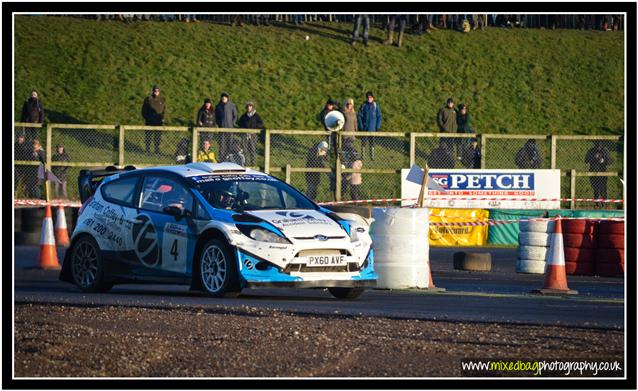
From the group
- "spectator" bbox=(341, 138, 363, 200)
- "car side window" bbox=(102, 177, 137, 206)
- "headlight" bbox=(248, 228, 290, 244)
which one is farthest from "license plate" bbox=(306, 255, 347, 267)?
"spectator" bbox=(341, 138, 363, 200)

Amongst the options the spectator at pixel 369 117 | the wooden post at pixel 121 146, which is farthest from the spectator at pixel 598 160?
the wooden post at pixel 121 146

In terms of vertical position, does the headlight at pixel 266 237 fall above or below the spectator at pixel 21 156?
below

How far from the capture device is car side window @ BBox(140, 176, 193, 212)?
49.6 ft

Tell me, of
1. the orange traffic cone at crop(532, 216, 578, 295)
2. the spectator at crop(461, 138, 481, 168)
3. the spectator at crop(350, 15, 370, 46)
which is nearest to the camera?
the orange traffic cone at crop(532, 216, 578, 295)

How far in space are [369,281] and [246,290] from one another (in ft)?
6.39

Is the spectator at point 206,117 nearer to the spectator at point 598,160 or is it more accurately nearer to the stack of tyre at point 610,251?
the spectator at point 598,160

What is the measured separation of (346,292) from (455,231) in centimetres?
1281

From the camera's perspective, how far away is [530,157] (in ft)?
100

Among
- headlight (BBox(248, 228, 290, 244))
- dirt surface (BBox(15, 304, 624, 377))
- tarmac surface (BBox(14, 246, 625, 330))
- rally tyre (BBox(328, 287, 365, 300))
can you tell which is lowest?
dirt surface (BBox(15, 304, 624, 377))

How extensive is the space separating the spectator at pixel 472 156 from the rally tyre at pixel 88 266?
1574 cm

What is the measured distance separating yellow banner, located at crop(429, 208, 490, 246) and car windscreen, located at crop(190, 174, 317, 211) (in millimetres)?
12179

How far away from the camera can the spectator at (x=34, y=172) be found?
94.7 ft

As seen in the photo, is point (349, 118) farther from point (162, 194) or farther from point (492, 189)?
point (162, 194)

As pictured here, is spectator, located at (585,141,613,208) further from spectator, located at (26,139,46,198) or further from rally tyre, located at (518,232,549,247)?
rally tyre, located at (518,232,549,247)
